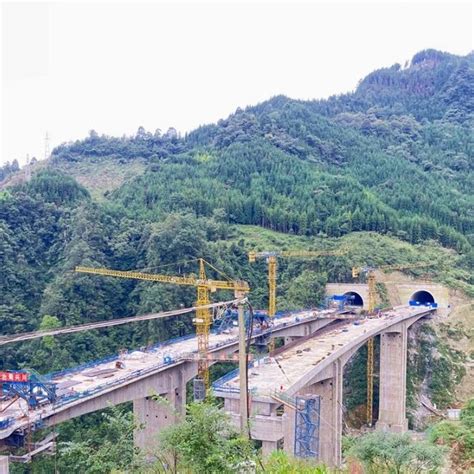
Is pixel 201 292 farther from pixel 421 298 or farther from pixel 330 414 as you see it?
pixel 421 298

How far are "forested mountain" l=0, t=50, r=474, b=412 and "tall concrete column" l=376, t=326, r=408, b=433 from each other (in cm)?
1565

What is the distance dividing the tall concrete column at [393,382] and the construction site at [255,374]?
104mm

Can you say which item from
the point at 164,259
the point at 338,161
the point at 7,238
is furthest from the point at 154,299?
the point at 338,161

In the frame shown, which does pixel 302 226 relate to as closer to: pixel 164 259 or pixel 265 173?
pixel 265 173

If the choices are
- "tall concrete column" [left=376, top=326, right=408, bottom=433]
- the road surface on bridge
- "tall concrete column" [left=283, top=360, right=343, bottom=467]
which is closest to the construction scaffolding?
the road surface on bridge

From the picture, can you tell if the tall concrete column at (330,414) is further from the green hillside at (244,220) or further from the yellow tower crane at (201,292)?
the green hillside at (244,220)

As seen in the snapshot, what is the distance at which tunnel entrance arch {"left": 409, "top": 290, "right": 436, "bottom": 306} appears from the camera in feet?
253

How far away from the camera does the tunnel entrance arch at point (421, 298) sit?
77.1 meters

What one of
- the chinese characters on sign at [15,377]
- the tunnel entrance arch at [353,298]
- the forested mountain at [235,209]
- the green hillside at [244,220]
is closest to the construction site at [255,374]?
the chinese characters on sign at [15,377]

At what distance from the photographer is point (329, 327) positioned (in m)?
68.1

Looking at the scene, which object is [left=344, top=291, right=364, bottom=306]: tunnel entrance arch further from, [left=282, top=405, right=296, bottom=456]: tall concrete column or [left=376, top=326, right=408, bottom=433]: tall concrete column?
[left=282, top=405, right=296, bottom=456]: tall concrete column

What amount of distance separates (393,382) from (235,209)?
43.2 metres

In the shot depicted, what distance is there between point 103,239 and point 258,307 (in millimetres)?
20966

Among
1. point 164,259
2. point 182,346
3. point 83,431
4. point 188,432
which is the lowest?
point 83,431
